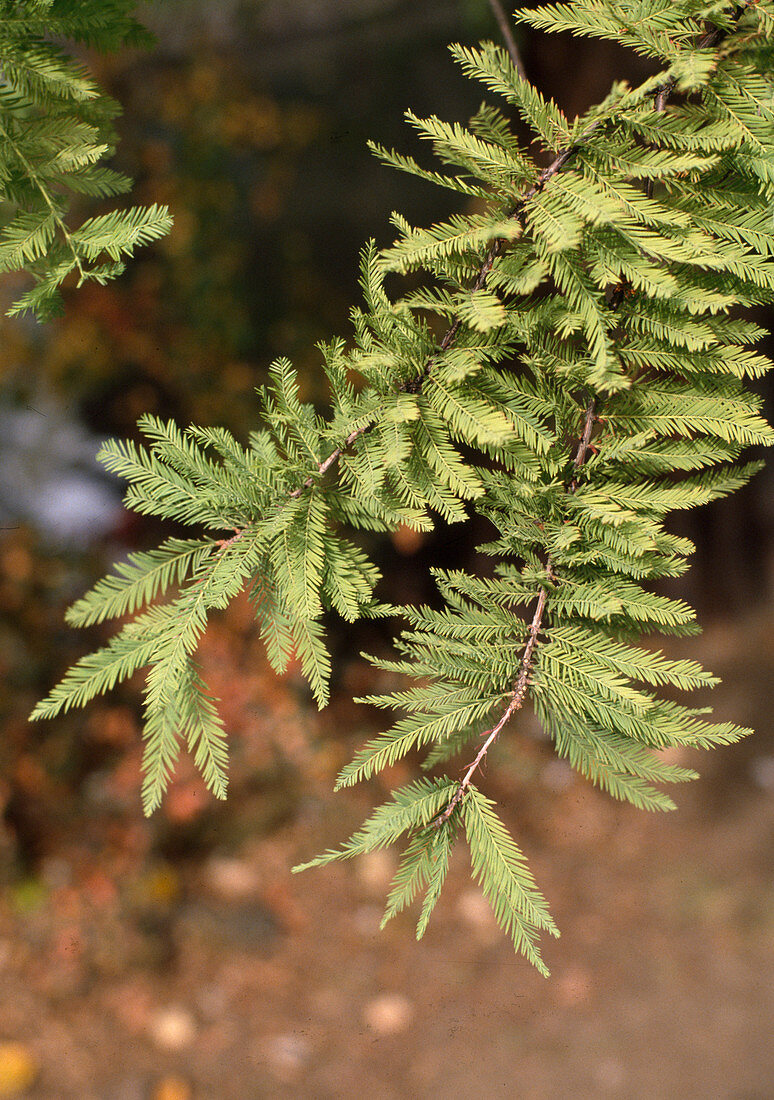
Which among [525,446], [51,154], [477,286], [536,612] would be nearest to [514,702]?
[536,612]

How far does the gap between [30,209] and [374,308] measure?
0.31m

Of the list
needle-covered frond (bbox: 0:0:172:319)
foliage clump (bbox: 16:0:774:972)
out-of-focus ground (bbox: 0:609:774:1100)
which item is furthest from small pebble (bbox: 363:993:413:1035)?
needle-covered frond (bbox: 0:0:172:319)

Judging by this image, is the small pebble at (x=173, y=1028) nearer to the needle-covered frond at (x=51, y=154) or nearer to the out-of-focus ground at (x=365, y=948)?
the out-of-focus ground at (x=365, y=948)

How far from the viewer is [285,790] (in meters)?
1.73

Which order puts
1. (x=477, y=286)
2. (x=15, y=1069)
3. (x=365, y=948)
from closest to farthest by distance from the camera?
(x=477, y=286) < (x=15, y=1069) < (x=365, y=948)

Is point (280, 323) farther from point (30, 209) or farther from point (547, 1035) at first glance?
point (547, 1035)

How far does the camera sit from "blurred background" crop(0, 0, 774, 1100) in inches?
53.7

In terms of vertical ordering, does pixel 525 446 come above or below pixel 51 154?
below

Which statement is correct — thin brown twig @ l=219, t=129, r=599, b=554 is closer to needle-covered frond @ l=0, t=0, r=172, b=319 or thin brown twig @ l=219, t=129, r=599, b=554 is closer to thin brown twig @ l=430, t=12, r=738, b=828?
thin brown twig @ l=430, t=12, r=738, b=828

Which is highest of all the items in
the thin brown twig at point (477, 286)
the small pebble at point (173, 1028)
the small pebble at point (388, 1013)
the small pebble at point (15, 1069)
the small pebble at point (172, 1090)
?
the thin brown twig at point (477, 286)

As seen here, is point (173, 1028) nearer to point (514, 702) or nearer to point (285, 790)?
point (285, 790)

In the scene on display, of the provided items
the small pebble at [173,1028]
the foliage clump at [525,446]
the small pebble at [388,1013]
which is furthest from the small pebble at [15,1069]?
the foliage clump at [525,446]

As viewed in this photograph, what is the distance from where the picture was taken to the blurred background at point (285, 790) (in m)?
1.36

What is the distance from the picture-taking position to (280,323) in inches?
74.1
